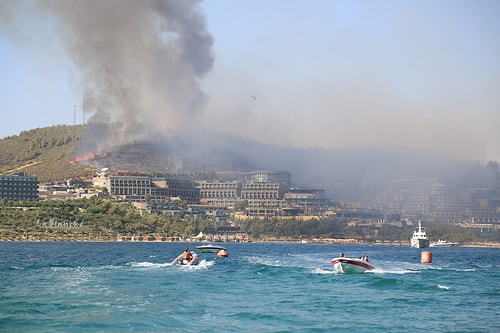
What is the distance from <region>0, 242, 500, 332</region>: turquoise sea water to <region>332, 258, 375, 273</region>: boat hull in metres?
1.02

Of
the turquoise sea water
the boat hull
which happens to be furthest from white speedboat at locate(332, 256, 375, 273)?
the turquoise sea water

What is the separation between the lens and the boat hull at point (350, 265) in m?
76.2

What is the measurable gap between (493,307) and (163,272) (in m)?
32.3

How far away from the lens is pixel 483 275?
83.2 m

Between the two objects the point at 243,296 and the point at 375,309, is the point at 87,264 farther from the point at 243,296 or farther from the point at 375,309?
the point at 375,309

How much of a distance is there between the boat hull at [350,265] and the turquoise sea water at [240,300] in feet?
3.36

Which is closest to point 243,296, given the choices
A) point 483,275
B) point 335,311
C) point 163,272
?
point 335,311

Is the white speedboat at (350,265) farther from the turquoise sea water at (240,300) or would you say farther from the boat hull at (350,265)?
the turquoise sea water at (240,300)

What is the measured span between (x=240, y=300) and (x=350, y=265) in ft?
73.8

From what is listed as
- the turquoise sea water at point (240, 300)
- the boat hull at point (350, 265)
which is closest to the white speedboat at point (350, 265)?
the boat hull at point (350, 265)

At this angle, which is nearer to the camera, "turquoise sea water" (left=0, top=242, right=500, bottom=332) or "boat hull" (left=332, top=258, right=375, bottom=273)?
"turquoise sea water" (left=0, top=242, right=500, bottom=332)

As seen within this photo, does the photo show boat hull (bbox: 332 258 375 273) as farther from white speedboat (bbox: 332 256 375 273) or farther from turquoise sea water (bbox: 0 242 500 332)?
turquoise sea water (bbox: 0 242 500 332)

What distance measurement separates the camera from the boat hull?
250ft

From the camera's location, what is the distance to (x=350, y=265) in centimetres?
7638
